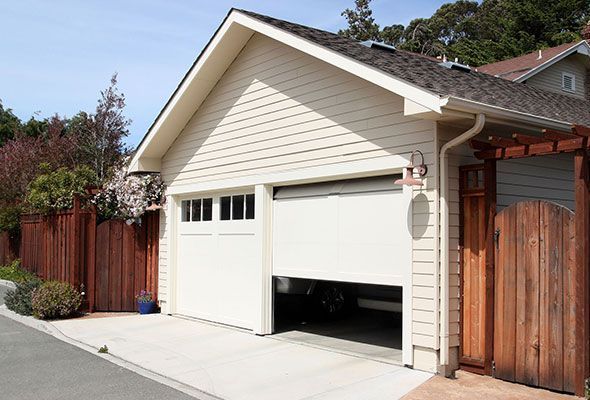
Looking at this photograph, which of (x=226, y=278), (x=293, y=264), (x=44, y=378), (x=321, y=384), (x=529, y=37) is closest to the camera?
(x=321, y=384)

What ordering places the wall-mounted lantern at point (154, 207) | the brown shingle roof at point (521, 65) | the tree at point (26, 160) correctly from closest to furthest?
1. the wall-mounted lantern at point (154, 207)
2. the brown shingle roof at point (521, 65)
3. the tree at point (26, 160)

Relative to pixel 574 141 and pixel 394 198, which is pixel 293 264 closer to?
pixel 394 198

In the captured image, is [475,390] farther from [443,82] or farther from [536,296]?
[443,82]

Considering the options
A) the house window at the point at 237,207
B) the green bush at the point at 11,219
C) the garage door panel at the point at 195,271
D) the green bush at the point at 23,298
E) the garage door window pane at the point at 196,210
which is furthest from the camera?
the green bush at the point at 11,219

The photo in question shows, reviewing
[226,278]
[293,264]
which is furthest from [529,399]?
[226,278]

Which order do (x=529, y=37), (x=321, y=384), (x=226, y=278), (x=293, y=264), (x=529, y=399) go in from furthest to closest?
(x=529, y=37)
(x=226, y=278)
(x=293, y=264)
(x=321, y=384)
(x=529, y=399)

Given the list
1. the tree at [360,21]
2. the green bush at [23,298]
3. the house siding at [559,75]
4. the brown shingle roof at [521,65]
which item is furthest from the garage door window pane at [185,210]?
the tree at [360,21]

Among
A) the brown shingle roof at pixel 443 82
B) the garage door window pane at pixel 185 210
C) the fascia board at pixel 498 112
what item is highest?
the brown shingle roof at pixel 443 82

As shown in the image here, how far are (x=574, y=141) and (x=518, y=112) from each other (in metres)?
1.09

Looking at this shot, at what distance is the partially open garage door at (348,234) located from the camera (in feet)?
24.4

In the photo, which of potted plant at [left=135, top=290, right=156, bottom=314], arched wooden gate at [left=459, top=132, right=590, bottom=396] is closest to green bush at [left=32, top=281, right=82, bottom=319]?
potted plant at [left=135, top=290, right=156, bottom=314]

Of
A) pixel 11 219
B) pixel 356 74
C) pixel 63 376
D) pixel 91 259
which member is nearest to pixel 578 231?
pixel 356 74

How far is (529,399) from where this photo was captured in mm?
5852

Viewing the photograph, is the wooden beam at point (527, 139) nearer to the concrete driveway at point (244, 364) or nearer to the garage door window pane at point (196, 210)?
the concrete driveway at point (244, 364)
